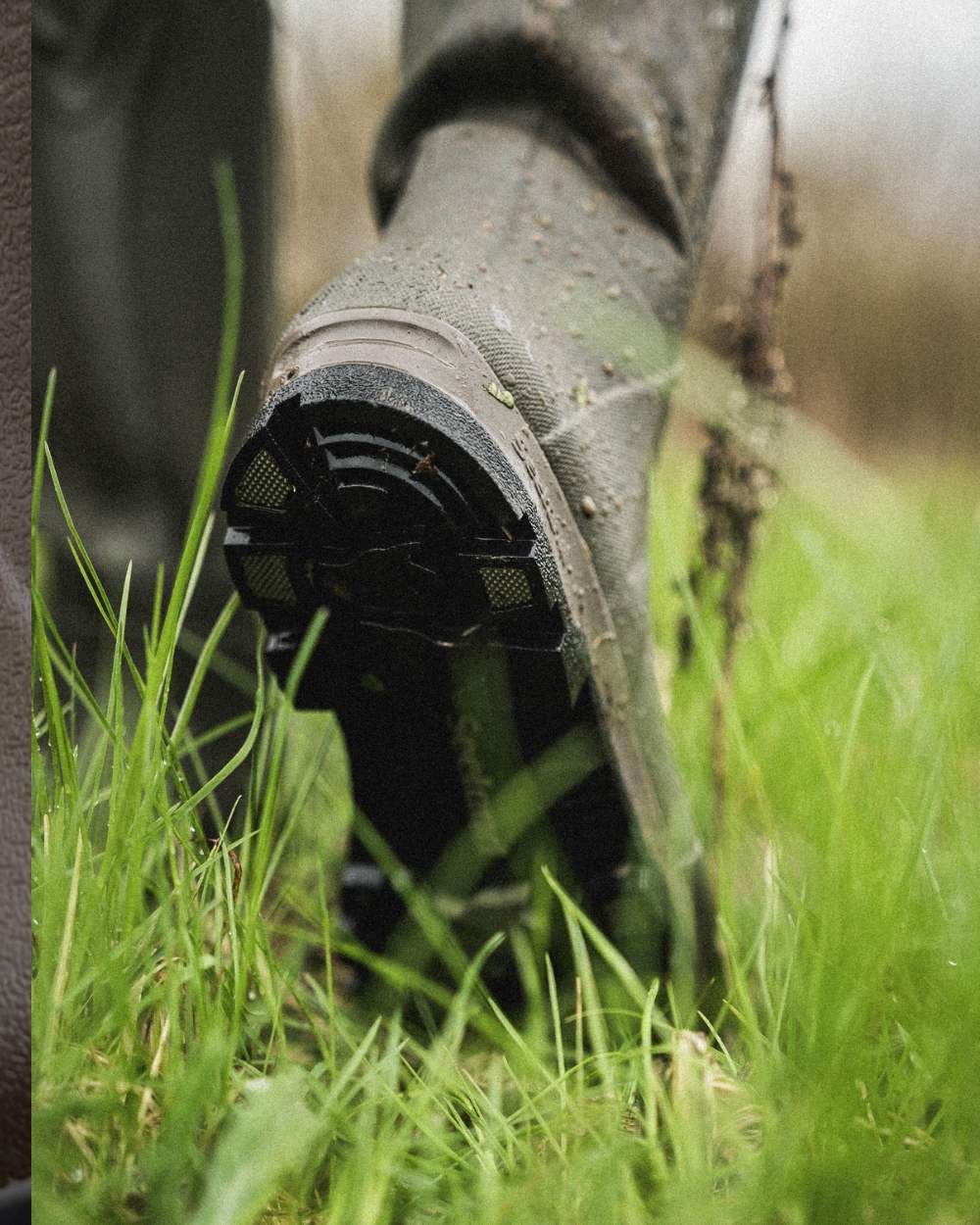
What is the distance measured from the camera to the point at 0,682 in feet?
2.50

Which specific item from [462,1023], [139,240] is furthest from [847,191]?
[462,1023]

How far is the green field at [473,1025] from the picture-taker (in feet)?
1.99

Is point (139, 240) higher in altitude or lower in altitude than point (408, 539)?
higher

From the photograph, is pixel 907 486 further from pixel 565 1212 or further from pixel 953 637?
pixel 565 1212

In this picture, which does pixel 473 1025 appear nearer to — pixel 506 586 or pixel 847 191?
pixel 506 586

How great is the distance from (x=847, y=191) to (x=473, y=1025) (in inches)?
39.4

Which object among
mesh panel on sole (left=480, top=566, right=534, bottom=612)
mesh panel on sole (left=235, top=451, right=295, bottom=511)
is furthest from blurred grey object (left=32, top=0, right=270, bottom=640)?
mesh panel on sole (left=480, top=566, right=534, bottom=612)

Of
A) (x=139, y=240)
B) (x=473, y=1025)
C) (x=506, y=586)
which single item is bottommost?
(x=473, y=1025)

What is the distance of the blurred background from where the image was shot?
1021 mm

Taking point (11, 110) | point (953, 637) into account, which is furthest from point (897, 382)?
point (11, 110)

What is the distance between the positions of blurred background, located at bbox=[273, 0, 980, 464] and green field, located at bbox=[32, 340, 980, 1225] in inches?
14.2

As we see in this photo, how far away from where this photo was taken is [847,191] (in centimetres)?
133

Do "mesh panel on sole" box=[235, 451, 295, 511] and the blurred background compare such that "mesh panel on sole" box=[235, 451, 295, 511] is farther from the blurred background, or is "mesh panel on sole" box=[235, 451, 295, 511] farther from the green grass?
the blurred background

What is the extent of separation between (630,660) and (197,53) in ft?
2.60
